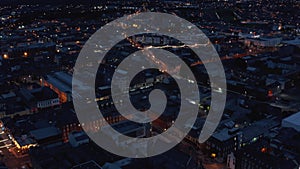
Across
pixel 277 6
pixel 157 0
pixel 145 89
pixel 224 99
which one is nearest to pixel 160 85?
pixel 145 89

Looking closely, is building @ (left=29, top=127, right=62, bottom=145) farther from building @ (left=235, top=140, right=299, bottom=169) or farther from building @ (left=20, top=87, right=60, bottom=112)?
building @ (left=235, top=140, right=299, bottom=169)

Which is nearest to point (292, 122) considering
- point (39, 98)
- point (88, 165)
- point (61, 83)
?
point (88, 165)

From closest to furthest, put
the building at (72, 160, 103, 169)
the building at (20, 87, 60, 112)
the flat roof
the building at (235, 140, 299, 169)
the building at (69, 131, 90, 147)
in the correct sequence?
the building at (235, 140, 299, 169) < the building at (72, 160, 103, 169) < the building at (69, 131, 90, 147) < the flat roof < the building at (20, 87, 60, 112)

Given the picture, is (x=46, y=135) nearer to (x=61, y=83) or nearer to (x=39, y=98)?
(x=39, y=98)

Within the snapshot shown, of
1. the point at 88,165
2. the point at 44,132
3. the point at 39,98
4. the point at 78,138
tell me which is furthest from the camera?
the point at 39,98

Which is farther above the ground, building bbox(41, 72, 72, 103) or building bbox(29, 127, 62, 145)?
building bbox(41, 72, 72, 103)

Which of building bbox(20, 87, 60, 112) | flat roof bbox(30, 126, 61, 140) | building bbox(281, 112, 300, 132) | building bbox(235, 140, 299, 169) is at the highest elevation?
building bbox(20, 87, 60, 112)

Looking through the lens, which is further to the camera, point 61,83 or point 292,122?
point 61,83

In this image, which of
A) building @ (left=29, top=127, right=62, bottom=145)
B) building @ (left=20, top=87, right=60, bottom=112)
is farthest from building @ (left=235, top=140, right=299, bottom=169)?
building @ (left=20, top=87, right=60, bottom=112)

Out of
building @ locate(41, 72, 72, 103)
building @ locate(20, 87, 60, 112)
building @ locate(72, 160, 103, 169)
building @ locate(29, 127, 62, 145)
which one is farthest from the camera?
building @ locate(41, 72, 72, 103)

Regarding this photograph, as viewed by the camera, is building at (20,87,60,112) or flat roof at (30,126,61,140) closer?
flat roof at (30,126,61,140)

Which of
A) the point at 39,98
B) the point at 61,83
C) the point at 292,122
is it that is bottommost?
the point at 292,122
